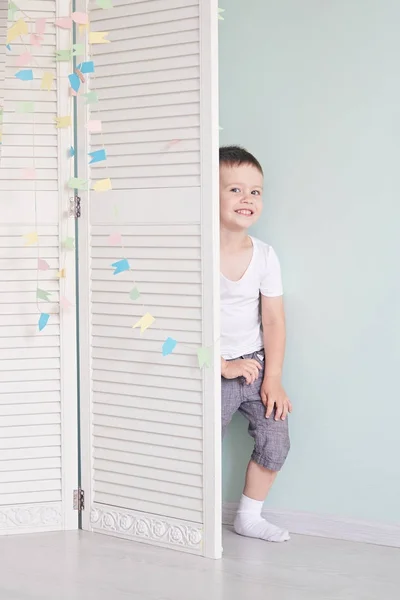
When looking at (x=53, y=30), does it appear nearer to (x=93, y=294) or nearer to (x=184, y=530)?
(x=93, y=294)

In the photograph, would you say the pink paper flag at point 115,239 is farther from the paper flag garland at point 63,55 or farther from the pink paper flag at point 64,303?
the paper flag garland at point 63,55

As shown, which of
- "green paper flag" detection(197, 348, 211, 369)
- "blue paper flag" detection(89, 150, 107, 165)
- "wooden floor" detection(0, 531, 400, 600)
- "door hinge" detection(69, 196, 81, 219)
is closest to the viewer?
"wooden floor" detection(0, 531, 400, 600)

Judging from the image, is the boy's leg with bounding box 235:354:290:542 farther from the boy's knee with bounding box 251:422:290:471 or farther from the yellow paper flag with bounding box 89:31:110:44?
the yellow paper flag with bounding box 89:31:110:44

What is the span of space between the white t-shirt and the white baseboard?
1.65 feet

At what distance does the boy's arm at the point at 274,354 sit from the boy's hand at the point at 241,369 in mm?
41

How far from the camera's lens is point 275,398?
2752mm

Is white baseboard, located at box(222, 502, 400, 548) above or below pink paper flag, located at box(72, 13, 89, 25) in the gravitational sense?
below

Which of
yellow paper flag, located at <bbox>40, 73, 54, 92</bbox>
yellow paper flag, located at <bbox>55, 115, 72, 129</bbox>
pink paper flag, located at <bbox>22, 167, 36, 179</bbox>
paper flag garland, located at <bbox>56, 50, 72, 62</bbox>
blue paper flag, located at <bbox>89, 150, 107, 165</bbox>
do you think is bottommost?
pink paper flag, located at <bbox>22, 167, 36, 179</bbox>

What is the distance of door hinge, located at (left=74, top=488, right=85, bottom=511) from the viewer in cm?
278

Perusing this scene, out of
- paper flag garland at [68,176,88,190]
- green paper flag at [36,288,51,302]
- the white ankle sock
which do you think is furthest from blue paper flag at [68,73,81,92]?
the white ankle sock

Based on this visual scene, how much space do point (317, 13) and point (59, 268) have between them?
104 centimetres

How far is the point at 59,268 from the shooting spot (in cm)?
274

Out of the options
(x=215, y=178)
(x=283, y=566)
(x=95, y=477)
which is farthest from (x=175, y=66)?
(x=283, y=566)

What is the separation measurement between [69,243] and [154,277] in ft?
0.91
